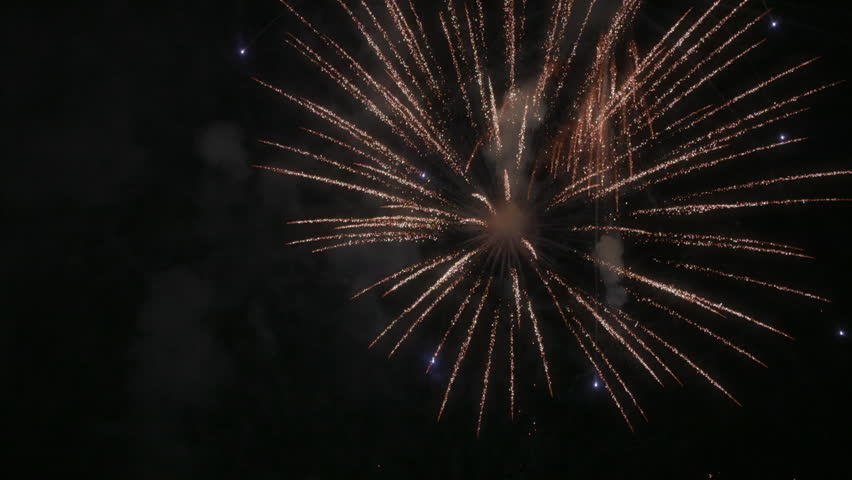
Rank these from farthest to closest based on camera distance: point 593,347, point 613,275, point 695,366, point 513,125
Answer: point 695,366
point 593,347
point 613,275
point 513,125

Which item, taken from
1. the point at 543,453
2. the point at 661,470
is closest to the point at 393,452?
the point at 543,453

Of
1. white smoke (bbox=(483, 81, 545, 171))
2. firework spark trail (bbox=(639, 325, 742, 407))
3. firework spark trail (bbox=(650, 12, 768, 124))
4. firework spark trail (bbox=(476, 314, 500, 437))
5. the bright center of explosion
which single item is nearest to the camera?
firework spark trail (bbox=(650, 12, 768, 124))

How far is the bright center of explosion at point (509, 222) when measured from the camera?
10320mm

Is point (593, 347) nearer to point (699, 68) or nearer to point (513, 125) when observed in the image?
point (513, 125)

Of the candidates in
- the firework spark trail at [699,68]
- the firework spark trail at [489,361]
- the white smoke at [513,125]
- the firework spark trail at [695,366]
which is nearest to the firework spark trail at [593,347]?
the firework spark trail at [695,366]

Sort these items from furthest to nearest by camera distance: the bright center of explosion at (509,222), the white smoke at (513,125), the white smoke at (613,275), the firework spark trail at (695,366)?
the firework spark trail at (695,366) → the white smoke at (613,275) → the bright center of explosion at (509,222) → the white smoke at (513,125)

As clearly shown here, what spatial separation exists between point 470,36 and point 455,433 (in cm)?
1129

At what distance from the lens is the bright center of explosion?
10320 millimetres

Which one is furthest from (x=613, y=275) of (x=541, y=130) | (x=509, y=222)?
(x=541, y=130)

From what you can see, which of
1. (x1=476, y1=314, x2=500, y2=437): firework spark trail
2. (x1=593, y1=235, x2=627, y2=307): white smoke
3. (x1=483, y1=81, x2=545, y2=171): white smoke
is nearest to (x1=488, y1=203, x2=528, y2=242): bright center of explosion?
(x1=483, y1=81, x2=545, y2=171): white smoke

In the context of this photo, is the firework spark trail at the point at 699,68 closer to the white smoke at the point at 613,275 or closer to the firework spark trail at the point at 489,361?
the white smoke at the point at 613,275

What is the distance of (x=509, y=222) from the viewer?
34.0 ft

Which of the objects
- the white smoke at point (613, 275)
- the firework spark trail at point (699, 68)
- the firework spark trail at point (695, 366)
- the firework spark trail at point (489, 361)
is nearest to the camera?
the firework spark trail at point (699, 68)

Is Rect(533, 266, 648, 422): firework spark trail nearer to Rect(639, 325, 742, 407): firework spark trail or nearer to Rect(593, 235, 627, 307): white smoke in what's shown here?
Rect(593, 235, 627, 307): white smoke
